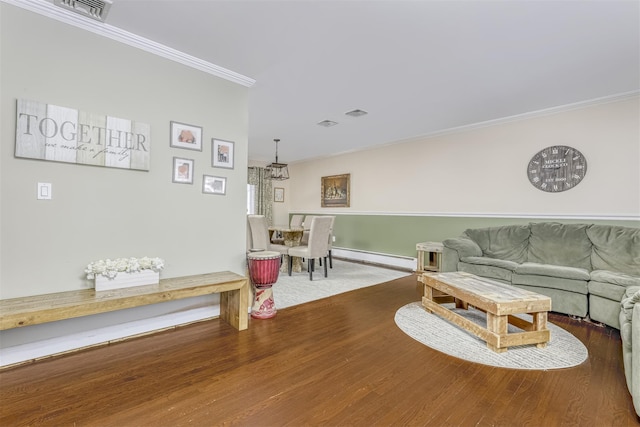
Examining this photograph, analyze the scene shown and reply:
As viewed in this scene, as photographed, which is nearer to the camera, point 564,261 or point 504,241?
point 564,261

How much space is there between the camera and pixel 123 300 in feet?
6.62

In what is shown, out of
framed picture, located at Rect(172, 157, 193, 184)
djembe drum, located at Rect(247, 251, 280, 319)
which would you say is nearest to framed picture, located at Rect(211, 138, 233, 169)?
framed picture, located at Rect(172, 157, 193, 184)

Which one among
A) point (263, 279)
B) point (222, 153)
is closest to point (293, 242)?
point (263, 279)

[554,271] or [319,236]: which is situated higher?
[319,236]

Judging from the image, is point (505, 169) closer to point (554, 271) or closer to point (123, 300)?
point (554, 271)

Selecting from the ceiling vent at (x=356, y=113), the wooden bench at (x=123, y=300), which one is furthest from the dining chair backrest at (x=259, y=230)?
the ceiling vent at (x=356, y=113)

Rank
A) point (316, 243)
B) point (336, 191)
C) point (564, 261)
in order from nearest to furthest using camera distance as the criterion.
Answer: point (564, 261) → point (316, 243) → point (336, 191)

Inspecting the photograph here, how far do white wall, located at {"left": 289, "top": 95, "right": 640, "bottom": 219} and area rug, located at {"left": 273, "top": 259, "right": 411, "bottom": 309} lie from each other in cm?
135

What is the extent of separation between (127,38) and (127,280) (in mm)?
1924

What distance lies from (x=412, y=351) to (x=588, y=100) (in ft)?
12.4

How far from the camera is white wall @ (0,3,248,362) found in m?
1.97

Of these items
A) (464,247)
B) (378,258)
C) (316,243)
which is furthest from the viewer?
(378,258)

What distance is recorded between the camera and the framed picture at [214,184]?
2.81m

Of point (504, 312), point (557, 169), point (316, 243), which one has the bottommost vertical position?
point (504, 312)
